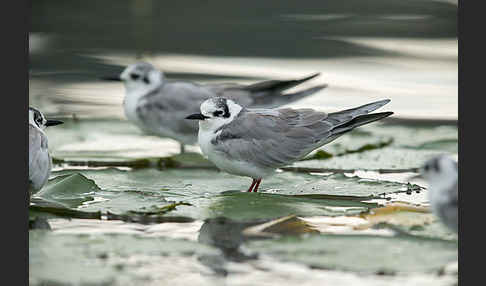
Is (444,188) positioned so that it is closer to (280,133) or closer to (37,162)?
(280,133)

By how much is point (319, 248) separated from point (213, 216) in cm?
105

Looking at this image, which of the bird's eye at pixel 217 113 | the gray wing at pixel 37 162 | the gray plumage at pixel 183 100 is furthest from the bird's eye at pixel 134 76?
the gray wing at pixel 37 162

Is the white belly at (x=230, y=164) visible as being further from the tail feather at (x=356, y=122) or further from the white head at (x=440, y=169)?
the white head at (x=440, y=169)

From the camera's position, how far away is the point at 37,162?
6.43 metres

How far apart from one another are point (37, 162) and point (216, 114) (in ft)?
5.44

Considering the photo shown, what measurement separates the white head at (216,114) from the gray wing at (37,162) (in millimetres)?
1381

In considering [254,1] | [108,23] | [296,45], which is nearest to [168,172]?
[296,45]

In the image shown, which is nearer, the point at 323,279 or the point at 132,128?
the point at 323,279

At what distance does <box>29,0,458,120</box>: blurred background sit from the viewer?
11055mm

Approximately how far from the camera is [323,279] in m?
5.11

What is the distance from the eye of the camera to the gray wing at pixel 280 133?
721 cm

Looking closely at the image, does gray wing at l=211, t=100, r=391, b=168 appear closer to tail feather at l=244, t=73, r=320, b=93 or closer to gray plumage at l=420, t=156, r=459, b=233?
tail feather at l=244, t=73, r=320, b=93

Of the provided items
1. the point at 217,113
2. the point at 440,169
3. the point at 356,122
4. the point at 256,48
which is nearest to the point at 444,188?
the point at 440,169

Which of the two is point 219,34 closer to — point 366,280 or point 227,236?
point 227,236
